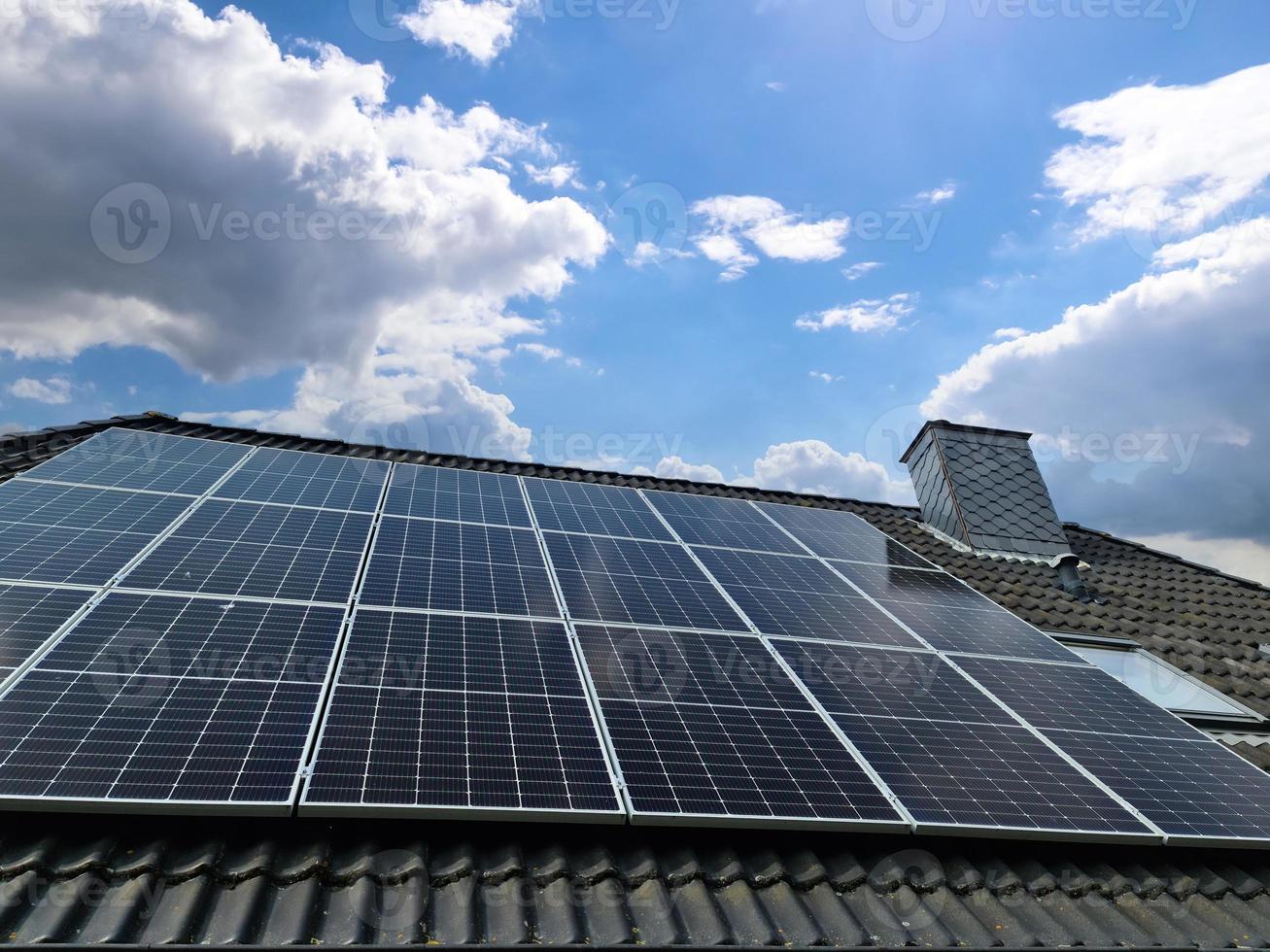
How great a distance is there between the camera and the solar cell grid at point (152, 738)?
192 inches

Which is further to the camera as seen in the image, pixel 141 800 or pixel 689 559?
pixel 689 559

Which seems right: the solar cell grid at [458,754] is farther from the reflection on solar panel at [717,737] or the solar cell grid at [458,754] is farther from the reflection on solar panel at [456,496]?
the reflection on solar panel at [456,496]

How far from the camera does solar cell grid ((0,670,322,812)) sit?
4.89 meters

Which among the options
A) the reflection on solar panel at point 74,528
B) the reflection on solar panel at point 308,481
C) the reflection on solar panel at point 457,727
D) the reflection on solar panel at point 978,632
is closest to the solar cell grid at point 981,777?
the reflection on solar panel at point 978,632

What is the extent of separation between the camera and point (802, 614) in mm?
9180

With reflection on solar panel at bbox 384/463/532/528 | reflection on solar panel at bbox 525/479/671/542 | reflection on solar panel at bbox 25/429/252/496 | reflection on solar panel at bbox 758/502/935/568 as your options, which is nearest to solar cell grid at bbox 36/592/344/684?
reflection on solar panel at bbox 384/463/532/528

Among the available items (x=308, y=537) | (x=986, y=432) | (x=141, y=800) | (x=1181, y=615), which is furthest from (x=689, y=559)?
(x=986, y=432)

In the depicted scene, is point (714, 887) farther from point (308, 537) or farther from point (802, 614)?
point (308, 537)

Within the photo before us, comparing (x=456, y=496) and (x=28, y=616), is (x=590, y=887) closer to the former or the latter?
(x=28, y=616)

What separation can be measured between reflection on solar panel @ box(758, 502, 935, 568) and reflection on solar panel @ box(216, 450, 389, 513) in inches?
276

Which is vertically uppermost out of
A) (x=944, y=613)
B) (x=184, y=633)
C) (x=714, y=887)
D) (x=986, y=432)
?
(x=986, y=432)

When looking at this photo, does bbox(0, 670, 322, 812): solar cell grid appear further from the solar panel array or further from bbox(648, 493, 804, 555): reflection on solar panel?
bbox(648, 493, 804, 555): reflection on solar panel

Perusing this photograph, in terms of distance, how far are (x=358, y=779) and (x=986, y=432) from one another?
16.5 m

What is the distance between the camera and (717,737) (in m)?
6.45
